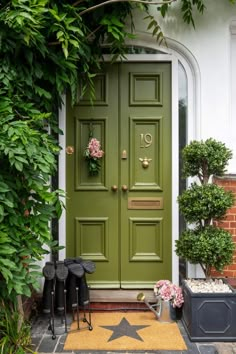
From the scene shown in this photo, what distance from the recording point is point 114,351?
9.11 feet

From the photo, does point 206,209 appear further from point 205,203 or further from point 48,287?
point 48,287

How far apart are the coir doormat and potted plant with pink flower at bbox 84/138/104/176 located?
1.33m

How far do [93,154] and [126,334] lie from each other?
159 cm

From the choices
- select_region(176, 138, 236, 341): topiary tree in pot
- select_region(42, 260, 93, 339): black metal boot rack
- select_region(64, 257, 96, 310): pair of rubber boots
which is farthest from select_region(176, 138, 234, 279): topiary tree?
select_region(42, 260, 93, 339): black metal boot rack

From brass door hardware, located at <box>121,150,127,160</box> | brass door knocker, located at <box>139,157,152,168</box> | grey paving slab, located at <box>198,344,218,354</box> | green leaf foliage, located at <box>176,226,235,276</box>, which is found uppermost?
brass door hardware, located at <box>121,150,127,160</box>

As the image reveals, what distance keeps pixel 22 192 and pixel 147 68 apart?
1.81m

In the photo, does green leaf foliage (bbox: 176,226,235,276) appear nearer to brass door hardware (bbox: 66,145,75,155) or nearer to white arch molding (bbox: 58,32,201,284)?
white arch molding (bbox: 58,32,201,284)

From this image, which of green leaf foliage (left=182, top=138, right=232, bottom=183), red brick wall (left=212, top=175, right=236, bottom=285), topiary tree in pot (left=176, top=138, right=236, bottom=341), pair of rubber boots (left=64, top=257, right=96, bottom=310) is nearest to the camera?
topiary tree in pot (left=176, top=138, right=236, bottom=341)

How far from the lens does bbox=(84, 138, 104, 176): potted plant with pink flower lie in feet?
11.8

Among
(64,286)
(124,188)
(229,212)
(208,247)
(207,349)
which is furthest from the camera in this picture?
(124,188)

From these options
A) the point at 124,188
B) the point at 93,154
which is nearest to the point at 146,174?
the point at 124,188

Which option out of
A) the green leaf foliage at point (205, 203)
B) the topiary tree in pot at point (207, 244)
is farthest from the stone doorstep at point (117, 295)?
the green leaf foliage at point (205, 203)

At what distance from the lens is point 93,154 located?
3.60 meters

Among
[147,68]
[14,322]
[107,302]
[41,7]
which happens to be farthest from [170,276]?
[41,7]
